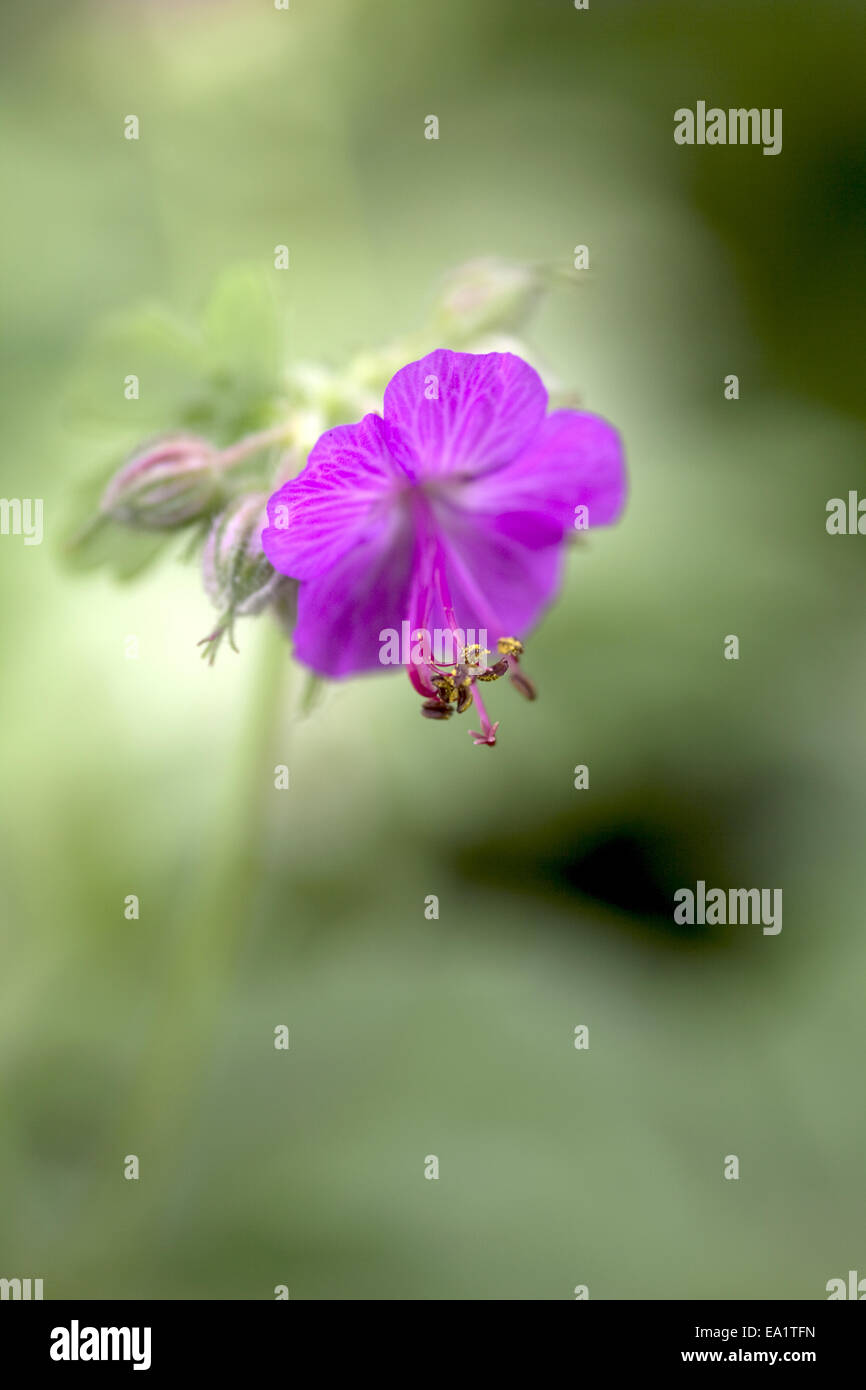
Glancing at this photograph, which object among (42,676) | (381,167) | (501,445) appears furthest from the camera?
(381,167)

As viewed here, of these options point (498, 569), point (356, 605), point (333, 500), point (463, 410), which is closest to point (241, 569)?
point (333, 500)

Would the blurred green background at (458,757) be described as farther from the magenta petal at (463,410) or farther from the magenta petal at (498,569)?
the magenta petal at (463,410)

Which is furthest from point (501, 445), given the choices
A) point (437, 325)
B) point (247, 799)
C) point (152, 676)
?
point (152, 676)

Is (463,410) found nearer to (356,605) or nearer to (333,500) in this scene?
(333,500)

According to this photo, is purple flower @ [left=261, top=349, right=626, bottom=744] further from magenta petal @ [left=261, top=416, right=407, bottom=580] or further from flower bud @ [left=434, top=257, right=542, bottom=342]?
flower bud @ [left=434, top=257, right=542, bottom=342]
